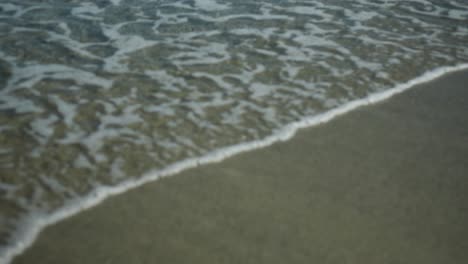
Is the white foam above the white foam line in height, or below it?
above

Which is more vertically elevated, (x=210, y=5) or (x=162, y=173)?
(x=210, y=5)

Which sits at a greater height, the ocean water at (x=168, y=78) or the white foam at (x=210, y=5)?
the white foam at (x=210, y=5)

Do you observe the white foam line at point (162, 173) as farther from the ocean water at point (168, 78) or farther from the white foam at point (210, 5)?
the white foam at point (210, 5)

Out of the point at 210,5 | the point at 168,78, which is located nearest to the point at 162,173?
the point at 168,78

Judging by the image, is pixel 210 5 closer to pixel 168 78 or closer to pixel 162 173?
pixel 168 78

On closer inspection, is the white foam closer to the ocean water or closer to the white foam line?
the ocean water

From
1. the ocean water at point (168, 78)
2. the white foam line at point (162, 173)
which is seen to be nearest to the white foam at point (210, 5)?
the ocean water at point (168, 78)

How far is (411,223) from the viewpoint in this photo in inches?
99.3

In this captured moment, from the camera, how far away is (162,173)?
9.41ft

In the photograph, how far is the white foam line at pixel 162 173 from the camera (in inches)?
91.5

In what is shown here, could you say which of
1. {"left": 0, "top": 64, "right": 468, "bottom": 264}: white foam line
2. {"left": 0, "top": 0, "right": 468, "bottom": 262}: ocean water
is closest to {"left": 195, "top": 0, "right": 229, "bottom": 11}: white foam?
{"left": 0, "top": 0, "right": 468, "bottom": 262}: ocean water

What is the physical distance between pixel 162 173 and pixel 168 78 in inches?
56.3

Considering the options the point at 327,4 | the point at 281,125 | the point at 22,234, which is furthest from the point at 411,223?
the point at 327,4

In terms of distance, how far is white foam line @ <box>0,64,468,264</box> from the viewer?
2324mm
